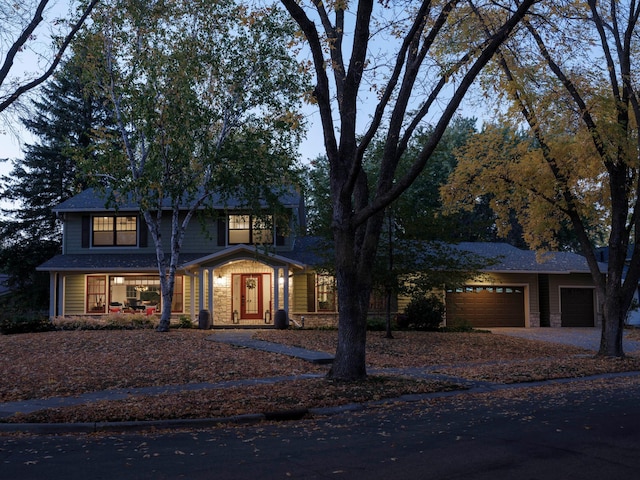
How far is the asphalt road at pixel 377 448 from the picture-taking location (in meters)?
6.04

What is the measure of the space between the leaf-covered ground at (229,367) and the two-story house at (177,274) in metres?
4.44

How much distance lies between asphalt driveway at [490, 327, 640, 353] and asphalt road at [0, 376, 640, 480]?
14.3 meters

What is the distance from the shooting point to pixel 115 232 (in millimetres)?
28734

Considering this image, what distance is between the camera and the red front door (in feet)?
92.6

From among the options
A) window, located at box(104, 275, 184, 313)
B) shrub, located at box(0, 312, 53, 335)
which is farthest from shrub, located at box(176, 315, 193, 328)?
shrub, located at box(0, 312, 53, 335)

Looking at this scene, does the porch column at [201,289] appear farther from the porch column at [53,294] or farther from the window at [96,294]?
the porch column at [53,294]

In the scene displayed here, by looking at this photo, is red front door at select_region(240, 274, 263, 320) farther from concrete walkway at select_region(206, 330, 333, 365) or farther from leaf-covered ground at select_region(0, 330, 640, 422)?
leaf-covered ground at select_region(0, 330, 640, 422)

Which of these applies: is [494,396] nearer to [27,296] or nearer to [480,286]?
[480,286]

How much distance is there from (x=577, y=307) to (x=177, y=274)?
19.4 metres

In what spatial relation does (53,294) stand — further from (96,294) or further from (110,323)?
(110,323)

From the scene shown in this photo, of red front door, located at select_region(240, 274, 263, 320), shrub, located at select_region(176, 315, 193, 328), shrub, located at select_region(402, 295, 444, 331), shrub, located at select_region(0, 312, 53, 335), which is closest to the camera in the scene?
shrub, located at select_region(0, 312, 53, 335)

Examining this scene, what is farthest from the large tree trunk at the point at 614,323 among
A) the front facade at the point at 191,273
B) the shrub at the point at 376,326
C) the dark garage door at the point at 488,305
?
the dark garage door at the point at 488,305

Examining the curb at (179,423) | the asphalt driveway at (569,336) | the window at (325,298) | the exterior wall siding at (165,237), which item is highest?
the exterior wall siding at (165,237)

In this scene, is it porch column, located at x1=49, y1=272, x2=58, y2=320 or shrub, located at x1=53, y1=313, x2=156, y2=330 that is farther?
porch column, located at x1=49, y1=272, x2=58, y2=320
